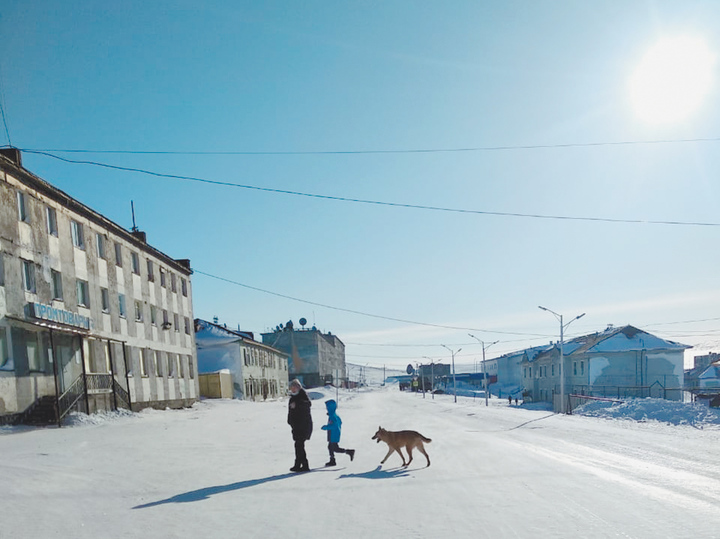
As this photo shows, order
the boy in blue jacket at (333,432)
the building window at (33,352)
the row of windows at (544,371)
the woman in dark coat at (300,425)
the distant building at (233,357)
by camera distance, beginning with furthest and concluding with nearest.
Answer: the row of windows at (544,371)
the distant building at (233,357)
the building window at (33,352)
the boy in blue jacket at (333,432)
the woman in dark coat at (300,425)

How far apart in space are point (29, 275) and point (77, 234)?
467cm

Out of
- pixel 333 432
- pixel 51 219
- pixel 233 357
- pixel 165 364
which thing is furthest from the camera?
pixel 233 357

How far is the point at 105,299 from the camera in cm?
2641

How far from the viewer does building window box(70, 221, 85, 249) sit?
23.8 metres

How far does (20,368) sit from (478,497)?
1754cm

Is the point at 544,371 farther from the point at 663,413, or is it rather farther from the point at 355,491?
the point at 355,491

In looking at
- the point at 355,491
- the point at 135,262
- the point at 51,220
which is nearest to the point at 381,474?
the point at 355,491

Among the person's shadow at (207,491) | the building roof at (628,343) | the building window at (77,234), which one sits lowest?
the building roof at (628,343)

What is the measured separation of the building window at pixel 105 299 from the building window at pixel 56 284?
13.0ft

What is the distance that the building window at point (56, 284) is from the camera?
2170 cm

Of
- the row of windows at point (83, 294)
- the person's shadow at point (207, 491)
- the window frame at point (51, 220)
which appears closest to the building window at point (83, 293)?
the row of windows at point (83, 294)

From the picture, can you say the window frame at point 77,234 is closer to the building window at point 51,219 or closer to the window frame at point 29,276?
the building window at point 51,219

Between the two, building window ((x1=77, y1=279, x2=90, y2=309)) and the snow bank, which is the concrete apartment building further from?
the snow bank

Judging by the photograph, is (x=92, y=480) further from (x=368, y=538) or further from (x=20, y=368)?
(x=20, y=368)
